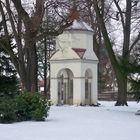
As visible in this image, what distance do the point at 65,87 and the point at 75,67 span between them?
290cm

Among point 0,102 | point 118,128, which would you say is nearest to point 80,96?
point 0,102

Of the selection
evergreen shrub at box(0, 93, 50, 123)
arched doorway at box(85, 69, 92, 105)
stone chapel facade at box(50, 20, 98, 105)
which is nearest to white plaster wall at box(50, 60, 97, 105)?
stone chapel facade at box(50, 20, 98, 105)

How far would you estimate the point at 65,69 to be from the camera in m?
41.1

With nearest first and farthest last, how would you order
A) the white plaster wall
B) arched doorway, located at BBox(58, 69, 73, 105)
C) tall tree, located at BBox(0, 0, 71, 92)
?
1. tall tree, located at BBox(0, 0, 71, 92)
2. the white plaster wall
3. arched doorway, located at BBox(58, 69, 73, 105)

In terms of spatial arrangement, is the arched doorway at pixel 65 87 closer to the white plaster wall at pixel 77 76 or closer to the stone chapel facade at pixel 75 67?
the stone chapel facade at pixel 75 67

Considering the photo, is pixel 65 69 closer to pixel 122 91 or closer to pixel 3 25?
pixel 122 91

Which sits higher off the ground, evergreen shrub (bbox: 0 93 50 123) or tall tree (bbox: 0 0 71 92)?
tall tree (bbox: 0 0 71 92)

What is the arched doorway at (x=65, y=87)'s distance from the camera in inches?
1612

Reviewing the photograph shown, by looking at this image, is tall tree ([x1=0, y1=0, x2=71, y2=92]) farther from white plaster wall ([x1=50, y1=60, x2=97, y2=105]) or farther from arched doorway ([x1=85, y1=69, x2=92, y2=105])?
arched doorway ([x1=85, y1=69, x2=92, y2=105])

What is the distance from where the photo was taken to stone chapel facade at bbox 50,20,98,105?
39.0 metres

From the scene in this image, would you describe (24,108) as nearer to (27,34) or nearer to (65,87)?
(27,34)

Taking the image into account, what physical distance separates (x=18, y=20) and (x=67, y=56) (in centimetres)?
869

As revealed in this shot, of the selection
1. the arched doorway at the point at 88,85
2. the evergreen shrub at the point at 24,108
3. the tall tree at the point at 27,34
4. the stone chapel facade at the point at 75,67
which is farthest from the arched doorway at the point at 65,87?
the evergreen shrub at the point at 24,108

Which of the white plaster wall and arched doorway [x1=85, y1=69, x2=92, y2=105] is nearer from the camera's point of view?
the white plaster wall
